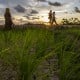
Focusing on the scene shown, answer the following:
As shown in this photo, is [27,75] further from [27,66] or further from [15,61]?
[15,61]

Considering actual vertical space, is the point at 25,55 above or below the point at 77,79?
above

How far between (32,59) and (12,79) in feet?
2.17

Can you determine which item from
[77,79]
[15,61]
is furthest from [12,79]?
[77,79]

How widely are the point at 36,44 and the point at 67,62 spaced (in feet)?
5.37

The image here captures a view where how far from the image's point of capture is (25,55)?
343 centimetres

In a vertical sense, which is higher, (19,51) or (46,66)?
(19,51)

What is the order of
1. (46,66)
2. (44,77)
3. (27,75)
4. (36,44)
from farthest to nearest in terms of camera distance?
(36,44)
(46,66)
(44,77)
(27,75)

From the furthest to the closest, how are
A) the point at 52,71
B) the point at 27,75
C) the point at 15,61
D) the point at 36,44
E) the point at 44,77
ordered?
the point at 36,44 → the point at 52,71 → the point at 15,61 → the point at 44,77 → the point at 27,75

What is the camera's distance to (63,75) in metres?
3.58

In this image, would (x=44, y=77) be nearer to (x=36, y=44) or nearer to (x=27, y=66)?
Answer: (x=27, y=66)

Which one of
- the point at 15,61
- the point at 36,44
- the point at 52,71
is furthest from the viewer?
the point at 36,44

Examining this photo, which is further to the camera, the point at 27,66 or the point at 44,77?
the point at 44,77

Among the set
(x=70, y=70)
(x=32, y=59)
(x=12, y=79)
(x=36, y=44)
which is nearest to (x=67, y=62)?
(x=70, y=70)

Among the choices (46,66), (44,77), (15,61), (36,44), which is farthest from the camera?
(36,44)
